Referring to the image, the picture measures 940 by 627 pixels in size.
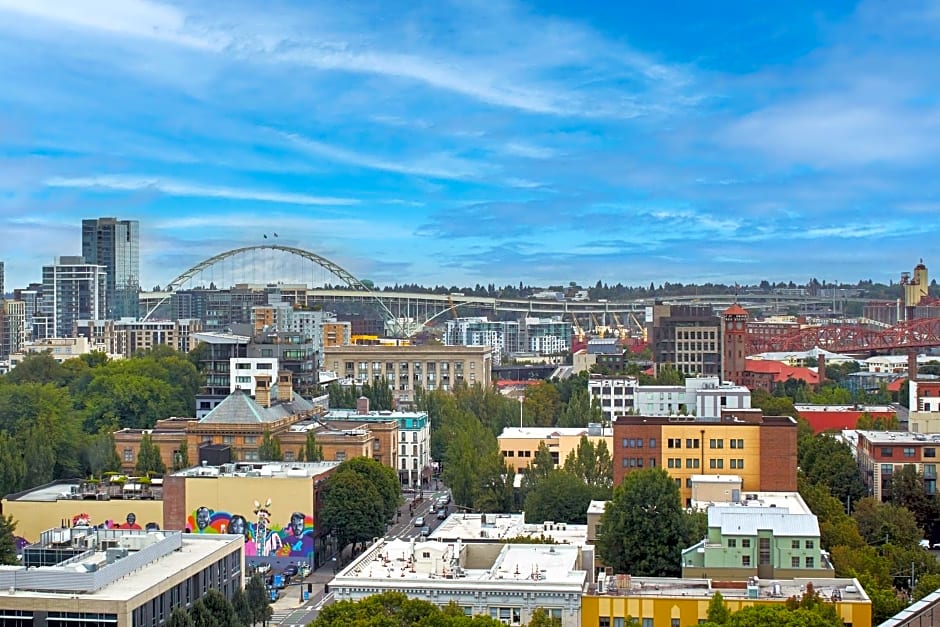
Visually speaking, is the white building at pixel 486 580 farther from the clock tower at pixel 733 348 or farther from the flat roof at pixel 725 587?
the clock tower at pixel 733 348

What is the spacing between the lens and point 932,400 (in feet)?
255

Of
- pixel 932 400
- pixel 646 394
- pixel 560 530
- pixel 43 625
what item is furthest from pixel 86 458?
pixel 932 400

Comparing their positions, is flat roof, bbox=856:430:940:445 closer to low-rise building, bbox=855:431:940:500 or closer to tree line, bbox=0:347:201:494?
low-rise building, bbox=855:431:940:500

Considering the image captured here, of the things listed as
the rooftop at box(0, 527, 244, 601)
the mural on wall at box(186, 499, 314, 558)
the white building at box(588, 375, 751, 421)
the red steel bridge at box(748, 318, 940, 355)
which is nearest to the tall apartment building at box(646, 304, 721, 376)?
the white building at box(588, 375, 751, 421)

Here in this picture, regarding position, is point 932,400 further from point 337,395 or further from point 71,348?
point 71,348

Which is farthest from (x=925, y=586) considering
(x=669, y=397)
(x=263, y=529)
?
(x=669, y=397)

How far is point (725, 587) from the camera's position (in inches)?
1449

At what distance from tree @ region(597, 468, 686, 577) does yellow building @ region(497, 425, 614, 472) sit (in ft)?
75.1

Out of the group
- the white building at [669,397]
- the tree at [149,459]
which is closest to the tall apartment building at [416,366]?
the white building at [669,397]

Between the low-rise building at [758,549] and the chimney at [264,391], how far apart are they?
38503mm

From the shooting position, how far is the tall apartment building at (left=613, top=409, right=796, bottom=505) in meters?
56.0

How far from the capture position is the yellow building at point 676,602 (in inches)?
1326

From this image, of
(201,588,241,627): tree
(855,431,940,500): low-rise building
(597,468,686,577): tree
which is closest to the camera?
(201,588,241,627): tree

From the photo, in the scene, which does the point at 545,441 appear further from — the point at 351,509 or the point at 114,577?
the point at 114,577
